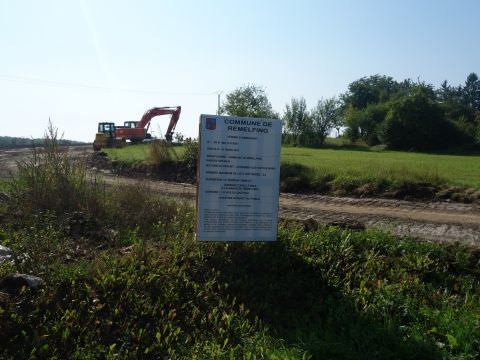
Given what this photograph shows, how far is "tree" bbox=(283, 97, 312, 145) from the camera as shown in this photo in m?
65.6

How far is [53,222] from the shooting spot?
8.23m

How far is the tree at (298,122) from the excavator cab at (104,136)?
30.2 m

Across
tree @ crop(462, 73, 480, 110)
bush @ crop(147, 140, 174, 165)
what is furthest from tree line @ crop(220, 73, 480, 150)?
tree @ crop(462, 73, 480, 110)

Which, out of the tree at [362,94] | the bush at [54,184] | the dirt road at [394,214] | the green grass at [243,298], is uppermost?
the tree at [362,94]

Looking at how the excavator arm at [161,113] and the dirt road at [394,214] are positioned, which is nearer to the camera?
the dirt road at [394,214]

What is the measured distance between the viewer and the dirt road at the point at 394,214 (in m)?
9.27

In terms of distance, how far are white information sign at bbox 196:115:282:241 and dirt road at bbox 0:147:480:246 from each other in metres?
2.39

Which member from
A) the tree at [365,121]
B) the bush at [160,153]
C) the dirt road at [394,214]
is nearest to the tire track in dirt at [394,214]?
the dirt road at [394,214]

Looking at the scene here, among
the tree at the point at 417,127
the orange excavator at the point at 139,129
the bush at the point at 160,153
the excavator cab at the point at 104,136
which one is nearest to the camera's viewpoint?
the bush at the point at 160,153

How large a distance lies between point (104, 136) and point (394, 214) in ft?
95.6

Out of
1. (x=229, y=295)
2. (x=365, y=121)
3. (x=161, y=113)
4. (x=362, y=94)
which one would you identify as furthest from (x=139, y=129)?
(x=362, y=94)

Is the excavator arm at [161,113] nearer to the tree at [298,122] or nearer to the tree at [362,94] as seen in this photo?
the tree at [298,122]

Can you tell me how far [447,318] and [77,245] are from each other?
16.8 feet

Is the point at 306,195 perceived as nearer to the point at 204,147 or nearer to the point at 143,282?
the point at 204,147
